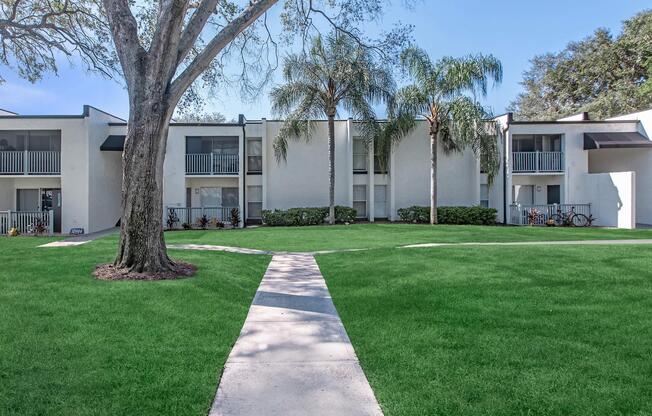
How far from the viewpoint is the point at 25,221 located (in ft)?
70.1

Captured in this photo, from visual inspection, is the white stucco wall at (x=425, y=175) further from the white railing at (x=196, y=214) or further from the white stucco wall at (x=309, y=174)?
the white railing at (x=196, y=214)

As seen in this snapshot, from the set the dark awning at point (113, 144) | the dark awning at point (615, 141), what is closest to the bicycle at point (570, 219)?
the dark awning at point (615, 141)

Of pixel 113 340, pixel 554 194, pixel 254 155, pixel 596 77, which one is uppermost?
pixel 596 77

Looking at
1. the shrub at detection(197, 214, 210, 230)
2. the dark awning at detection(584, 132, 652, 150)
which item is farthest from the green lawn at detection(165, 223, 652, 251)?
the dark awning at detection(584, 132, 652, 150)

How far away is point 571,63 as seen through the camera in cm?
3853

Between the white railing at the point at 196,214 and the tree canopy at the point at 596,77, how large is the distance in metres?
25.2

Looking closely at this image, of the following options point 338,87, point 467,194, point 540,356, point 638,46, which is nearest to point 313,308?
point 540,356

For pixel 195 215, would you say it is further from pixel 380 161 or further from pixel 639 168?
pixel 639 168

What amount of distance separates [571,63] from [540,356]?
133 ft

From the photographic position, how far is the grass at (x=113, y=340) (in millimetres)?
3662

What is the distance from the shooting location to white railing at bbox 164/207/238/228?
79.4ft

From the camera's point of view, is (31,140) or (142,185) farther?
(31,140)

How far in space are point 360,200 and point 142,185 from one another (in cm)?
1882

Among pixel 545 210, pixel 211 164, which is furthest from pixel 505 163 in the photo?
pixel 211 164
